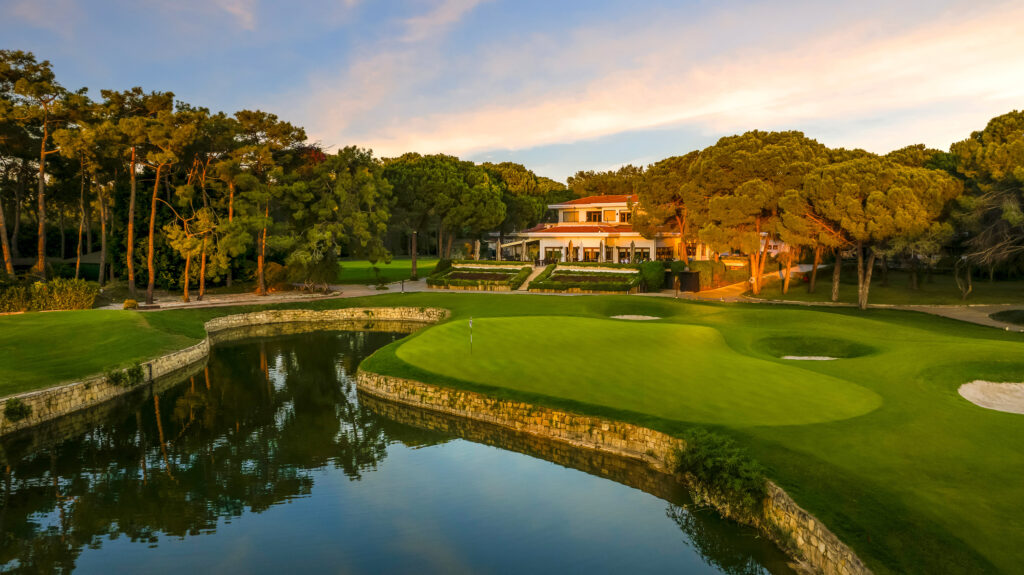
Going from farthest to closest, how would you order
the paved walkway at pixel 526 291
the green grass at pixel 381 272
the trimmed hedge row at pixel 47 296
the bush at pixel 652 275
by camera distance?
1. the green grass at pixel 381 272
2. the bush at pixel 652 275
3. the paved walkway at pixel 526 291
4. the trimmed hedge row at pixel 47 296

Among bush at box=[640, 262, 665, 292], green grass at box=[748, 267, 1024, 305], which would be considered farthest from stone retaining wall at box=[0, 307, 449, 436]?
green grass at box=[748, 267, 1024, 305]

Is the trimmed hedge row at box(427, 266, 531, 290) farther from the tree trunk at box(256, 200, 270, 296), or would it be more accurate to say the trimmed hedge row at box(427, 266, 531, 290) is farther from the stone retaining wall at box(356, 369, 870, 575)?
the stone retaining wall at box(356, 369, 870, 575)

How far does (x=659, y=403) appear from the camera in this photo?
663 inches

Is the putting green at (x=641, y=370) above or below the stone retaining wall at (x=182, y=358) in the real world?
above

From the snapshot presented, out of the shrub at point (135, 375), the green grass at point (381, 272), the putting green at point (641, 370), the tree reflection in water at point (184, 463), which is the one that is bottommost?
the tree reflection in water at point (184, 463)

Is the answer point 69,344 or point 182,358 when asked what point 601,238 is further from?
point 69,344

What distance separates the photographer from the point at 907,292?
4741 centimetres

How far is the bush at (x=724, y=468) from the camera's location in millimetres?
12070

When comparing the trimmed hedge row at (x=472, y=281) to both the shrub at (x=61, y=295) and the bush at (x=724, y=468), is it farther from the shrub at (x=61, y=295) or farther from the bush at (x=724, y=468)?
the bush at (x=724, y=468)

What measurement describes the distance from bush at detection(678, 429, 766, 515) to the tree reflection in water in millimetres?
8048

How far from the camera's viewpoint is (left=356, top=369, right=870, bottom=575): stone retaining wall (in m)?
10.2

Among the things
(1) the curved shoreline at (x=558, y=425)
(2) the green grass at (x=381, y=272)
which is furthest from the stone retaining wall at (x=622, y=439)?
(2) the green grass at (x=381, y=272)

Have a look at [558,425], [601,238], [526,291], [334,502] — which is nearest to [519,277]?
[526,291]

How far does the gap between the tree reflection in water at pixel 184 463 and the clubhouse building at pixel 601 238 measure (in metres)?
47.5
